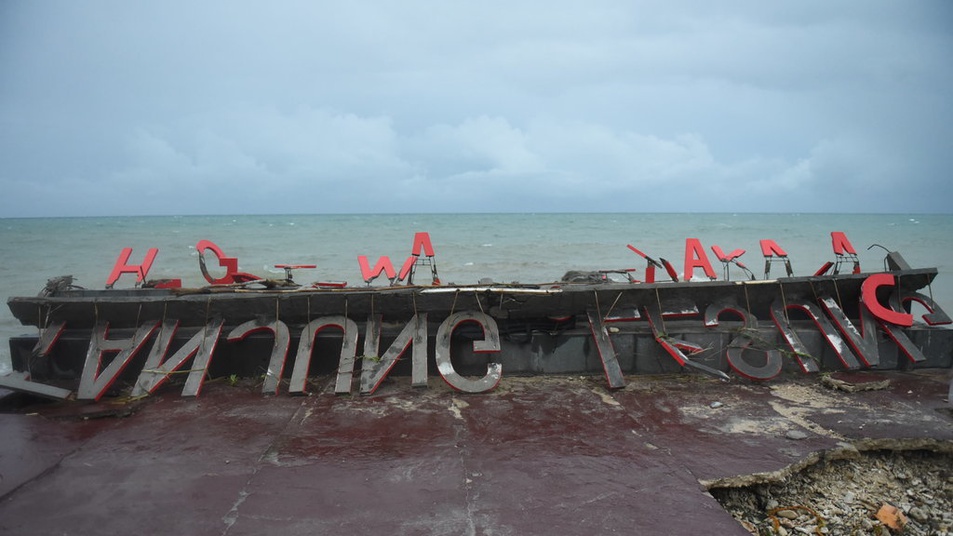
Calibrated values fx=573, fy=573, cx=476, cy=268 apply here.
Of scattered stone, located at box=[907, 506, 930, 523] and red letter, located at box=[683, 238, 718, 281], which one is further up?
red letter, located at box=[683, 238, 718, 281]

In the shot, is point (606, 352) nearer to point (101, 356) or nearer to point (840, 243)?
point (840, 243)

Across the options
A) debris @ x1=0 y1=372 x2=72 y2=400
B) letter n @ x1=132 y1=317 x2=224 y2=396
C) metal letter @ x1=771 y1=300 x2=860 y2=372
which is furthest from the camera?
metal letter @ x1=771 y1=300 x2=860 y2=372

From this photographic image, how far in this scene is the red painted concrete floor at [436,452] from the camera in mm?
3414

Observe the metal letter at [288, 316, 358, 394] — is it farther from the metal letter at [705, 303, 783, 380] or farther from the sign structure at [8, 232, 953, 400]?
the metal letter at [705, 303, 783, 380]

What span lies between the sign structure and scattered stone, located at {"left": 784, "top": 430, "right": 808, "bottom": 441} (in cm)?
128

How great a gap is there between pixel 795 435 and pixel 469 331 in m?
3.14

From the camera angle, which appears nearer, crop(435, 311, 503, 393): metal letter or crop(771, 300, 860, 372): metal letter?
crop(435, 311, 503, 393): metal letter

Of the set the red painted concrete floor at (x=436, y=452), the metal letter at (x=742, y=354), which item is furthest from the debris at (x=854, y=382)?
the metal letter at (x=742, y=354)

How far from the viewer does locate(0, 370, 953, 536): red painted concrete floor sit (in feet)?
11.2

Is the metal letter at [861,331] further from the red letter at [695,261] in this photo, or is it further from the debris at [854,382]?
the red letter at [695,261]

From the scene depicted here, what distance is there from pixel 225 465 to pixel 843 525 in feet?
13.5

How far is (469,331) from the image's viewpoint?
618 centimetres

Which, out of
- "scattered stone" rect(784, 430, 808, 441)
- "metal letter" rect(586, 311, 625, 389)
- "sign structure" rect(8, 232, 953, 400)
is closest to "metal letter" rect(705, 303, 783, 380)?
"sign structure" rect(8, 232, 953, 400)

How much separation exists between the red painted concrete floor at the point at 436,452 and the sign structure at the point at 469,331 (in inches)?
11.3
